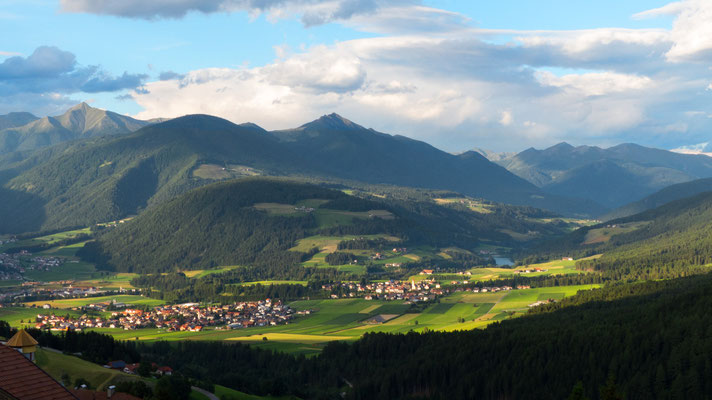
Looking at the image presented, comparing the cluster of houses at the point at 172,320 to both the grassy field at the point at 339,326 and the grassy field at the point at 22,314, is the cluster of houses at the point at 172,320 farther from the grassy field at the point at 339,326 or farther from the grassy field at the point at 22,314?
the grassy field at the point at 339,326

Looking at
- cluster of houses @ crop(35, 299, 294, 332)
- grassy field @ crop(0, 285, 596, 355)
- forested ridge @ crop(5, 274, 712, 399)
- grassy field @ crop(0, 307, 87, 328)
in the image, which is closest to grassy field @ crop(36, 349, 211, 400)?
forested ridge @ crop(5, 274, 712, 399)

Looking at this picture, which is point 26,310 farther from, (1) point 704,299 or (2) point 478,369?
(1) point 704,299

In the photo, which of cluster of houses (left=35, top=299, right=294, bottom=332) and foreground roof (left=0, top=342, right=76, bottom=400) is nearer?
foreground roof (left=0, top=342, right=76, bottom=400)

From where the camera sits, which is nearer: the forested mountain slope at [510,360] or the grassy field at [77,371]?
the grassy field at [77,371]

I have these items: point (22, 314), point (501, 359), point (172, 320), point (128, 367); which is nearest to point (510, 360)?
point (501, 359)

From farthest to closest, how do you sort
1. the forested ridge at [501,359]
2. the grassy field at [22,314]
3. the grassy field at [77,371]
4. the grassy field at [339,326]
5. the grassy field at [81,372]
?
the grassy field at [22,314]
the grassy field at [339,326]
the forested ridge at [501,359]
the grassy field at [77,371]
the grassy field at [81,372]

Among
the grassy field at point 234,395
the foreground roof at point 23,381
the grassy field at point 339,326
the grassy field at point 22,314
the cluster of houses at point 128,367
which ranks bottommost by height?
the grassy field at point 339,326

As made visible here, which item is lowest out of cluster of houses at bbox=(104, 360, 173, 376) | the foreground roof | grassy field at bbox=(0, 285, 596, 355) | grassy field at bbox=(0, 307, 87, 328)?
grassy field at bbox=(0, 285, 596, 355)

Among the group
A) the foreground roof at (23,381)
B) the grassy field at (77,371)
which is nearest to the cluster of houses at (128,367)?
the grassy field at (77,371)

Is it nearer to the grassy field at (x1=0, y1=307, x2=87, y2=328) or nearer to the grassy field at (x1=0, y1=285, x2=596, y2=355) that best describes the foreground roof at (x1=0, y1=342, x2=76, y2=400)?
the grassy field at (x1=0, y1=285, x2=596, y2=355)

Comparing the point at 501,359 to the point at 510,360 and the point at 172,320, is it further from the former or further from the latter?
the point at 172,320

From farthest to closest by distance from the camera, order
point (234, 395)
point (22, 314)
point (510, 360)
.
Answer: point (22, 314) → point (510, 360) → point (234, 395)

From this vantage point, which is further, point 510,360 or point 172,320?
point 172,320
